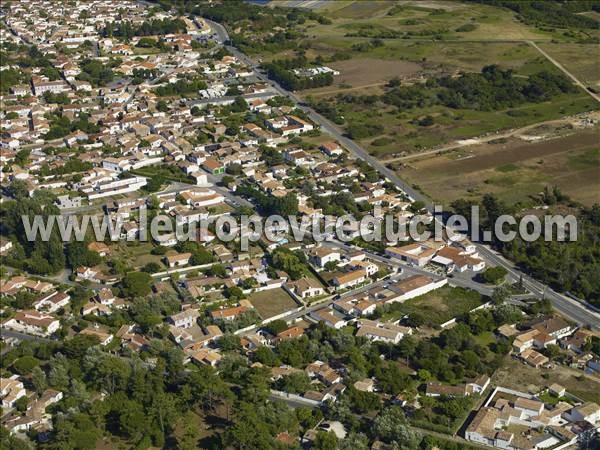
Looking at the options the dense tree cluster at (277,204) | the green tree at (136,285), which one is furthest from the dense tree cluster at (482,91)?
the green tree at (136,285)

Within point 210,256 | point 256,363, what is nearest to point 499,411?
point 256,363

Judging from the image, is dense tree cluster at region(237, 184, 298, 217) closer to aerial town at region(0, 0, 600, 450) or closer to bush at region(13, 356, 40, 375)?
aerial town at region(0, 0, 600, 450)

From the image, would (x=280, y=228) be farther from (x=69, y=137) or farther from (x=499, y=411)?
(x=69, y=137)

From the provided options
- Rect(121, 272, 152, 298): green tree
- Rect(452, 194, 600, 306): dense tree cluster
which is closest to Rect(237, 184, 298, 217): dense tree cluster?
Rect(452, 194, 600, 306): dense tree cluster

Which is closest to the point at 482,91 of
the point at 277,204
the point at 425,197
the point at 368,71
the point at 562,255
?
the point at 368,71

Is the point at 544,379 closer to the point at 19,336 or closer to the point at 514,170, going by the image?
the point at 19,336

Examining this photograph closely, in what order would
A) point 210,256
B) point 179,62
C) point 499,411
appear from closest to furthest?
point 499,411 → point 210,256 → point 179,62

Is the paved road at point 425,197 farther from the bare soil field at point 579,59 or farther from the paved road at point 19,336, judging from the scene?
the paved road at point 19,336

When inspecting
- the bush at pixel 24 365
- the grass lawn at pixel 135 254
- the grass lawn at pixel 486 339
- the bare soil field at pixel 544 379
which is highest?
the bush at pixel 24 365
